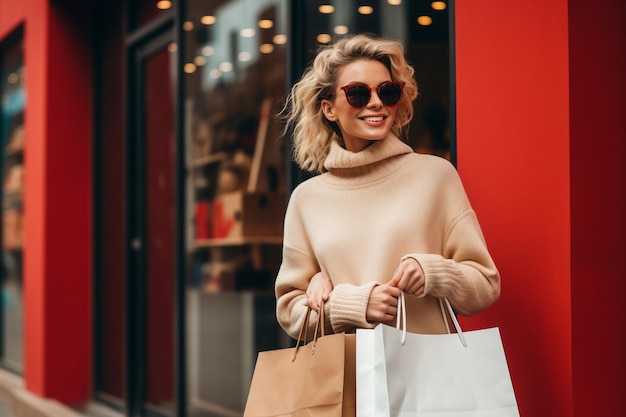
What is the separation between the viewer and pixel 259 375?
2.78 meters

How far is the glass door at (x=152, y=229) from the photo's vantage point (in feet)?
21.4

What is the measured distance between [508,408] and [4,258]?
8644 mm

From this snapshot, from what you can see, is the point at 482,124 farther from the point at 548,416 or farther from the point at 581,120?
the point at 548,416

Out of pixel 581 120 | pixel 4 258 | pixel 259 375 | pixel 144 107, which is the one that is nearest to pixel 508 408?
pixel 259 375

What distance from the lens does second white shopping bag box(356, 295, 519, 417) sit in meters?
2.44

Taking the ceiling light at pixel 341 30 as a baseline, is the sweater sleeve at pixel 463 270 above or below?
below

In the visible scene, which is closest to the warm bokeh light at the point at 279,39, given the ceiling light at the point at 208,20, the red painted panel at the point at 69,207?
the ceiling light at the point at 208,20

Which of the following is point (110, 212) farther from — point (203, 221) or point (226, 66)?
point (226, 66)

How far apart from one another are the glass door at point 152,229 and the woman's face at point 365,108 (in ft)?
11.6

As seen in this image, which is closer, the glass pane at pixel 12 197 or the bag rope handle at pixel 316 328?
the bag rope handle at pixel 316 328

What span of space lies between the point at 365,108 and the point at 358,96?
0.04 m

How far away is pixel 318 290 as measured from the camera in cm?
286

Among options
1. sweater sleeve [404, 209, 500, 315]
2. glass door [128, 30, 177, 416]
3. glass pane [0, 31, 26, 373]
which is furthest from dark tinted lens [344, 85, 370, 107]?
glass pane [0, 31, 26, 373]

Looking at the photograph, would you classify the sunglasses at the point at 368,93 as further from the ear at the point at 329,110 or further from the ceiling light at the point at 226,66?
the ceiling light at the point at 226,66
